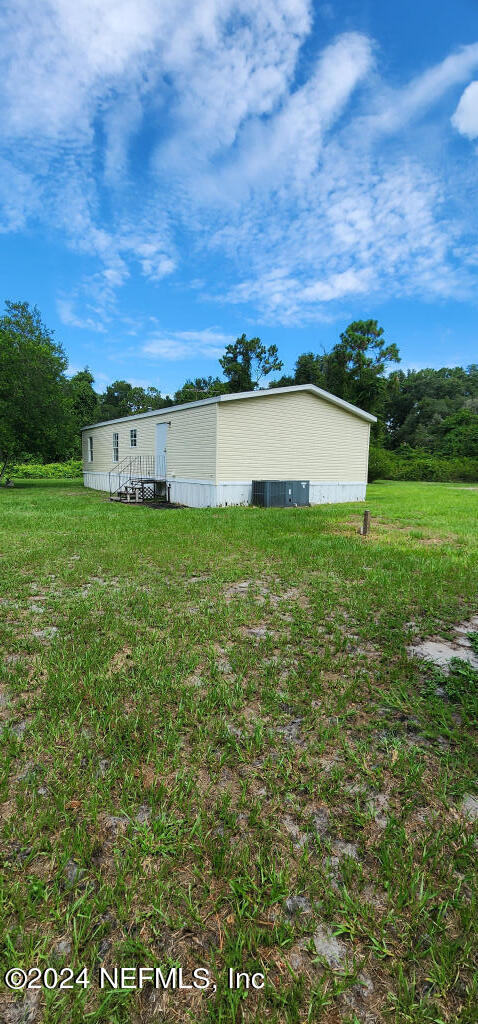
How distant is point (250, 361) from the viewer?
146 feet

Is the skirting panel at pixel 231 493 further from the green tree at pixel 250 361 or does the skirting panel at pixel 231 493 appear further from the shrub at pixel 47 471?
the green tree at pixel 250 361

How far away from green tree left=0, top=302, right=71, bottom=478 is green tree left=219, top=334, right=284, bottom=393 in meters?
24.4

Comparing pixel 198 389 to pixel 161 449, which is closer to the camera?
pixel 161 449

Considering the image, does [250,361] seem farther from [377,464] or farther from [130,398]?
[130,398]

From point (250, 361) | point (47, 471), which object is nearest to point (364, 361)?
point (250, 361)

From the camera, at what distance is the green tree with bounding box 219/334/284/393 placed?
43969mm

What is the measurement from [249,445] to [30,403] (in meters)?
14.0

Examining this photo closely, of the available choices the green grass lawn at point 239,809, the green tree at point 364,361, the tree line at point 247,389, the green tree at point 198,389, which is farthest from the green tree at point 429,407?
the green grass lawn at point 239,809

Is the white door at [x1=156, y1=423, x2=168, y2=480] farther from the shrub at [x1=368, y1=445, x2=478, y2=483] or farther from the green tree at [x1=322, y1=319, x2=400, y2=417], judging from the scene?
the green tree at [x1=322, y1=319, x2=400, y2=417]

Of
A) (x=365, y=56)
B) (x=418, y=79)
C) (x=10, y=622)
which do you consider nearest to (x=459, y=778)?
(x=10, y=622)

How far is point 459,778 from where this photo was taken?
6.48 ft

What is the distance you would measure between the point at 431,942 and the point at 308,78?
59.9 ft

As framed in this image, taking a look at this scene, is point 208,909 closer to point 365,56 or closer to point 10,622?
point 10,622

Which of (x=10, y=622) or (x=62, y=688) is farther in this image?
(x=10, y=622)
